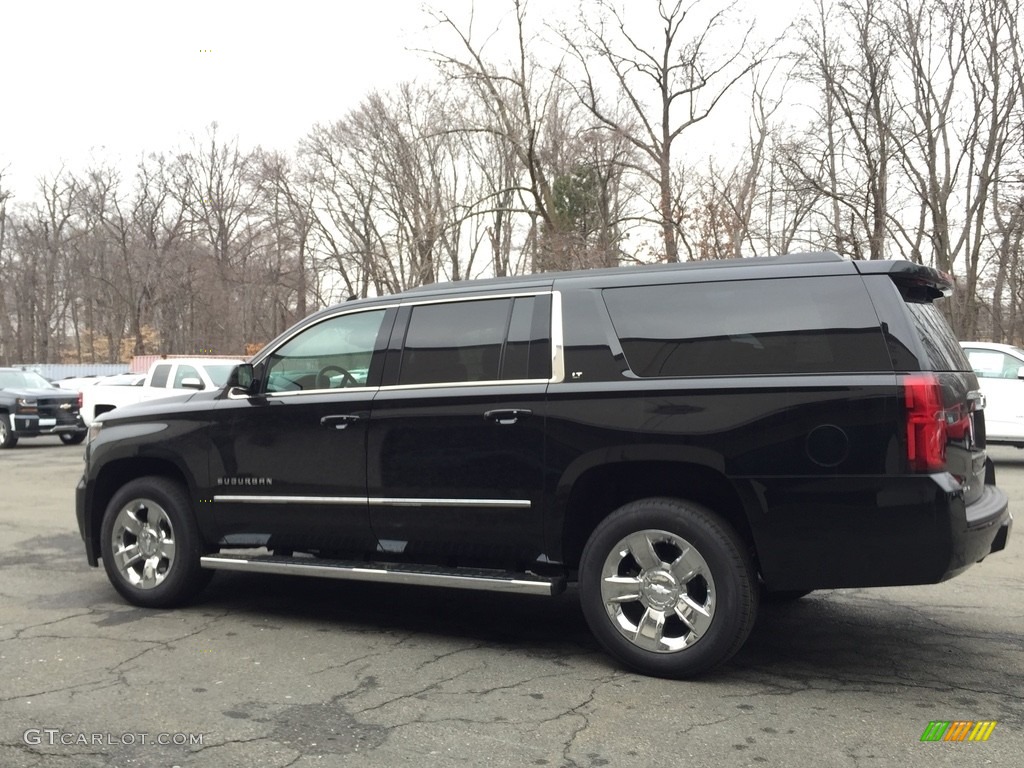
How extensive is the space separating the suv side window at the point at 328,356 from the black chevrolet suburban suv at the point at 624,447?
0.01m

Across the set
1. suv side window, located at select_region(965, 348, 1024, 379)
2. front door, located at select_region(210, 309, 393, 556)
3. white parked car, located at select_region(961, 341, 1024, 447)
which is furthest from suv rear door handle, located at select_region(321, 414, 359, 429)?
suv side window, located at select_region(965, 348, 1024, 379)

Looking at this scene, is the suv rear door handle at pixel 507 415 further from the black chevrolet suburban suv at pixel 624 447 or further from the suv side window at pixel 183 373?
the suv side window at pixel 183 373

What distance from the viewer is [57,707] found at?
4504 millimetres

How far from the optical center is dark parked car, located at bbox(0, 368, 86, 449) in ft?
71.6

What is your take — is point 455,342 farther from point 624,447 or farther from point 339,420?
point 624,447

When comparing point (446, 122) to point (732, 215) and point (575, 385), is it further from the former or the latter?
point (575, 385)

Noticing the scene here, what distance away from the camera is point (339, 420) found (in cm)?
579

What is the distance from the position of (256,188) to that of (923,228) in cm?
3009

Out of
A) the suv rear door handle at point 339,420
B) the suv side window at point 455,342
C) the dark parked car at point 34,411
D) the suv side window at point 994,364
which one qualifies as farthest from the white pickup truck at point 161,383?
the suv side window at point 455,342

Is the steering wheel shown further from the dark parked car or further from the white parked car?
A: the dark parked car

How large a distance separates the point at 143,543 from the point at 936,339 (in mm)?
4818

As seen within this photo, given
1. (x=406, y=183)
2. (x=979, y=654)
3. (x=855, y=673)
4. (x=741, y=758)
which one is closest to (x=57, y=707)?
(x=741, y=758)

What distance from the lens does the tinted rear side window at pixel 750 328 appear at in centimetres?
468

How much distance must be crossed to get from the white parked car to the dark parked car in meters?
18.0
